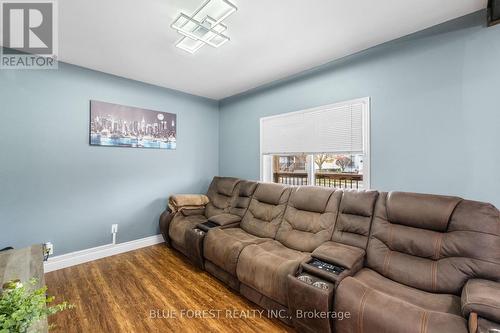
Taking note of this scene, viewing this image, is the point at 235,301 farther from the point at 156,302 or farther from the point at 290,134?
the point at 290,134

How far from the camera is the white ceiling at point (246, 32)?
5.63ft

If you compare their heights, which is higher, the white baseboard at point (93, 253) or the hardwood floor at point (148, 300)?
the white baseboard at point (93, 253)

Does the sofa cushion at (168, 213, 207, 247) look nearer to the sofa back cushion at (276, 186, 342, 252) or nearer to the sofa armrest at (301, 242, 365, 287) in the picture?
the sofa back cushion at (276, 186, 342, 252)

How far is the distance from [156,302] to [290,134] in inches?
99.9

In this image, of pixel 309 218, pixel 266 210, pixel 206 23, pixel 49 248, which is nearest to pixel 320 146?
pixel 309 218

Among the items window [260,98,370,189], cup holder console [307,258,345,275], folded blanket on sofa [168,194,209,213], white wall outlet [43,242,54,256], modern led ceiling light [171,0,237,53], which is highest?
modern led ceiling light [171,0,237,53]

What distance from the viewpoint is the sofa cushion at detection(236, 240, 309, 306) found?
175 cm

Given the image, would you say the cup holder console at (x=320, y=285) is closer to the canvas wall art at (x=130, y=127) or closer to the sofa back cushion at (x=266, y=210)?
the sofa back cushion at (x=266, y=210)

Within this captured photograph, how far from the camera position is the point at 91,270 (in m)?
2.60

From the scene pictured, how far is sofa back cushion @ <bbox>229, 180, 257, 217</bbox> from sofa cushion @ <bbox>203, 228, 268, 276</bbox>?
407 mm

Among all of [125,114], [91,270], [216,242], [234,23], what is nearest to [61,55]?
[125,114]
